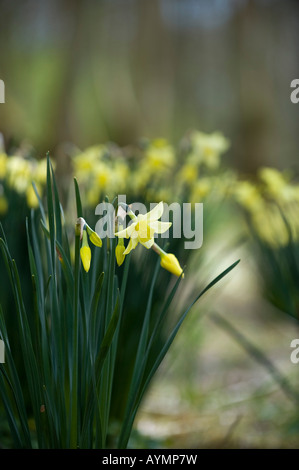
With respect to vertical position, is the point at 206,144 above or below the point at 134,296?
above

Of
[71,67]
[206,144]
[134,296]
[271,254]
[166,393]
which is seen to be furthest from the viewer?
[71,67]

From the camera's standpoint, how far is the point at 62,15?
4.30m

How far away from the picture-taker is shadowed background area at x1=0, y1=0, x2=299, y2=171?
4125 mm

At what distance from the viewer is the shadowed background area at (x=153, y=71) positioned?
4.12 metres

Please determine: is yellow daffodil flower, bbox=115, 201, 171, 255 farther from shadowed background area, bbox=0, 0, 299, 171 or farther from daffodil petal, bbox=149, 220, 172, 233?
shadowed background area, bbox=0, 0, 299, 171

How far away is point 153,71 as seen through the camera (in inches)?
179

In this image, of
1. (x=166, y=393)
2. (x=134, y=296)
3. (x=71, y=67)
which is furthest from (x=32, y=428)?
(x=71, y=67)

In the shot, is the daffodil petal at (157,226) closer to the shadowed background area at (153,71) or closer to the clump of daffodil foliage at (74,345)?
the clump of daffodil foliage at (74,345)

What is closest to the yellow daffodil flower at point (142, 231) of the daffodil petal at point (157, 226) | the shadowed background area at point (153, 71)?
the daffodil petal at point (157, 226)

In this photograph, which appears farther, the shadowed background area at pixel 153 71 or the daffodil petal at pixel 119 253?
the shadowed background area at pixel 153 71

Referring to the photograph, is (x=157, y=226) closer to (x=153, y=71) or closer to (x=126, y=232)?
(x=126, y=232)

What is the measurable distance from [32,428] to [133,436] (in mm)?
208

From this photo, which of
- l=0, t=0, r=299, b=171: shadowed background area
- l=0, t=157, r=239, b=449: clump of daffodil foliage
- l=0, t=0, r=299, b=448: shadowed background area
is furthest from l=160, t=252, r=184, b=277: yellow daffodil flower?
l=0, t=0, r=299, b=171: shadowed background area
